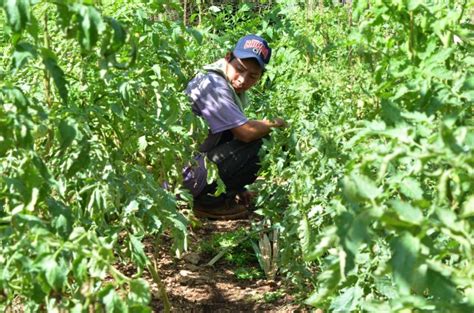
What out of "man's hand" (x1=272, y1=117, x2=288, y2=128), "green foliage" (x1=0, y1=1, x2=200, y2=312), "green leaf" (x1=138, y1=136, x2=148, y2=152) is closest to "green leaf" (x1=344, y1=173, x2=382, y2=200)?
"green foliage" (x1=0, y1=1, x2=200, y2=312)

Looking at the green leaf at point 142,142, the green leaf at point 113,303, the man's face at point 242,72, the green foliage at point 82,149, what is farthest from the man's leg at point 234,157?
the green leaf at point 113,303

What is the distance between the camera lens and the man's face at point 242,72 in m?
4.11

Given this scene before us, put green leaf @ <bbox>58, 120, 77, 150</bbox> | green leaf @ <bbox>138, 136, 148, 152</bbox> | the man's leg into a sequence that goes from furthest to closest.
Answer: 1. the man's leg
2. green leaf @ <bbox>138, 136, 148, 152</bbox>
3. green leaf @ <bbox>58, 120, 77, 150</bbox>

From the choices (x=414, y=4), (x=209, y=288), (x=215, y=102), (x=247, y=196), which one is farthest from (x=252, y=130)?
(x=414, y=4)

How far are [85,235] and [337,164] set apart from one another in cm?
123

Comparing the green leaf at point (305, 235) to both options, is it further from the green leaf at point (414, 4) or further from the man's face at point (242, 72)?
the man's face at point (242, 72)

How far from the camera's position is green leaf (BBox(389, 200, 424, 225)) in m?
1.25

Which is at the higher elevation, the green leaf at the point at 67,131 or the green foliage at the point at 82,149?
the green leaf at the point at 67,131

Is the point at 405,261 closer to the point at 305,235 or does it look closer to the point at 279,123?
the point at 305,235

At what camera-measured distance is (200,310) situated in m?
3.17

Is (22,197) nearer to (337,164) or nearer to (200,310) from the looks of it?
(337,164)

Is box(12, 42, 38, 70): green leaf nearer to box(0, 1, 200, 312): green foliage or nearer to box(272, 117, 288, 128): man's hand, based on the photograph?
box(0, 1, 200, 312): green foliage

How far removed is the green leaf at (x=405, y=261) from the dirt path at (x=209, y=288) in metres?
1.92

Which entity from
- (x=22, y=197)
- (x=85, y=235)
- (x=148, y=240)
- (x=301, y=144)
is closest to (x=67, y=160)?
(x=22, y=197)
